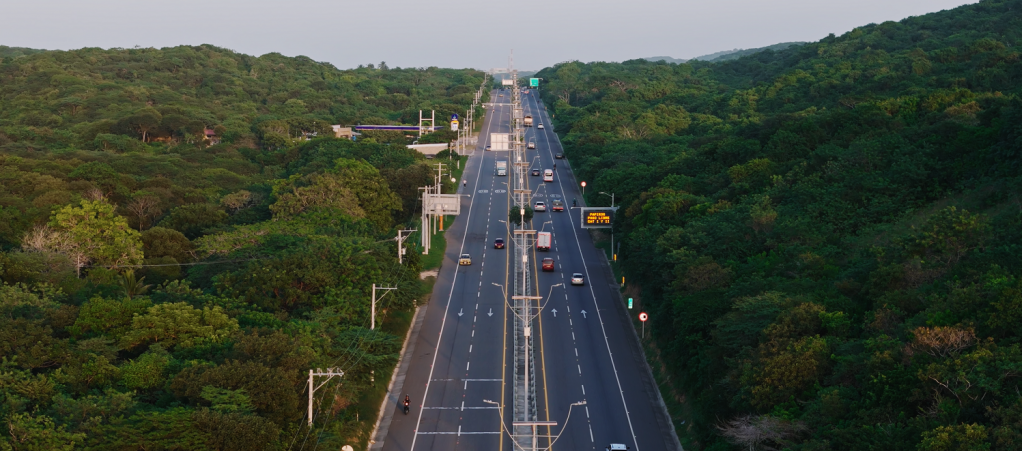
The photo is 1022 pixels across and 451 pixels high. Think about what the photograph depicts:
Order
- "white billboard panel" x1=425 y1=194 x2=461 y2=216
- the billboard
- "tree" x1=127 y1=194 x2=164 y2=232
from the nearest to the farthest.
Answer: the billboard → "white billboard panel" x1=425 y1=194 x2=461 y2=216 → "tree" x1=127 y1=194 x2=164 y2=232

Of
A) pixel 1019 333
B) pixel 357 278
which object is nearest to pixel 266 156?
pixel 357 278

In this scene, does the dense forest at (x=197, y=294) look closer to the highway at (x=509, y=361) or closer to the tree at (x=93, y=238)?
the tree at (x=93, y=238)

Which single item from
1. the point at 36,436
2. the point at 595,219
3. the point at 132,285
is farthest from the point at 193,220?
the point at 36,436

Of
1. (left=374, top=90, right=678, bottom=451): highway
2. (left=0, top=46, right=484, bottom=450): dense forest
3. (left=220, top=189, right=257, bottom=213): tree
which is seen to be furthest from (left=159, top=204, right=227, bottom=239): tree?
(left=374, top=90, right=678, bottom=451): highway

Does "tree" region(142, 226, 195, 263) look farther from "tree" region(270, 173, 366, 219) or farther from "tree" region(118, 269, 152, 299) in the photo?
"tree" region(270, 173, 366, 219)

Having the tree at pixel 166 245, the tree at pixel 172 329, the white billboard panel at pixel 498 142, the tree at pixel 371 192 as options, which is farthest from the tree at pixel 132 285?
the white billboard panel at pixel 498 142

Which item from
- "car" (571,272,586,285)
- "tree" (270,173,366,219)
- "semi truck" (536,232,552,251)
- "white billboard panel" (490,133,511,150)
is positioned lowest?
"car" (571,272,586,285)

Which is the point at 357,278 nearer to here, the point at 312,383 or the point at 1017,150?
the point at 312,383
